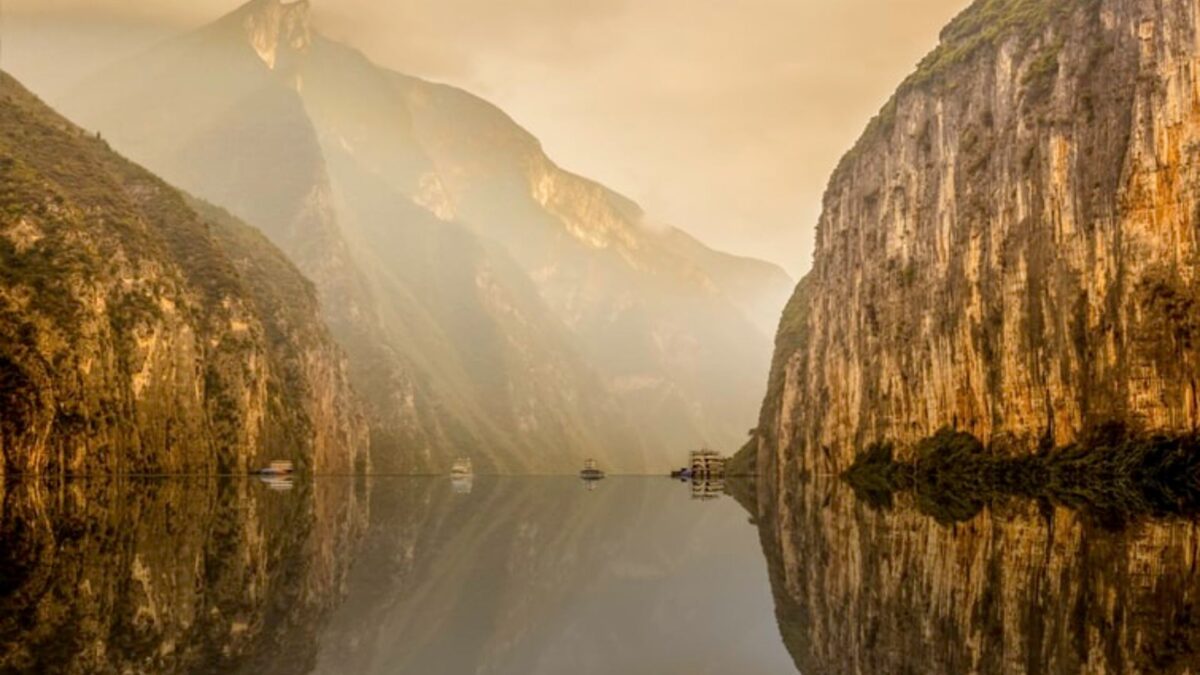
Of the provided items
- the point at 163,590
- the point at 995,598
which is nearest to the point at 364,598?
the point at 163,590

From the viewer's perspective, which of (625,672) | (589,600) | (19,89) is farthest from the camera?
(19,89)

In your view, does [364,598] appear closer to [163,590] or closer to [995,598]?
[163,590]

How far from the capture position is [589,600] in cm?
2598

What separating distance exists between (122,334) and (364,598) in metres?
98.7

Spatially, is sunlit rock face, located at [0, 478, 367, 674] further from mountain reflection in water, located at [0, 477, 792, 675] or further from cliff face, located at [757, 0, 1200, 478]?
cliff face, located at [757, 0, 1200, 478]

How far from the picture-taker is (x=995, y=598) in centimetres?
2341

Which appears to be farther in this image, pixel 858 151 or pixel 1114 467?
pixel 858 151

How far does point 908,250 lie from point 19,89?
10961 cm

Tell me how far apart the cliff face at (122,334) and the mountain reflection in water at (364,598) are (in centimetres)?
4855

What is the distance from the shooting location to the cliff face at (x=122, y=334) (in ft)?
303

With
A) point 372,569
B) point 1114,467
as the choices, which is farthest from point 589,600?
point 1114,467

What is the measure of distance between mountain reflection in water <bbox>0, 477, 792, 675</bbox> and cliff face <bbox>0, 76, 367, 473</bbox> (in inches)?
1911

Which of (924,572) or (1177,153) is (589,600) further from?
(1177,153)

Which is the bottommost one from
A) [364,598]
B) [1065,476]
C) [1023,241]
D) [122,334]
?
[364,598]
